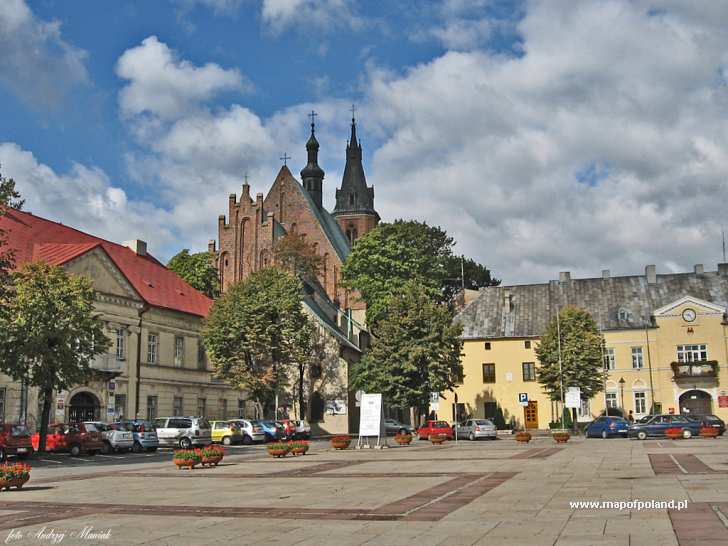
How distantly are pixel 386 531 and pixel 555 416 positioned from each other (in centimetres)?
5548

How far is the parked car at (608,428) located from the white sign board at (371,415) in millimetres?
16595

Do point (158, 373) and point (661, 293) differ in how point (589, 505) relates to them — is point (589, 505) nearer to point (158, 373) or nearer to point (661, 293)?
point (158, 373)

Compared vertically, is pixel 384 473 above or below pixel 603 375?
below

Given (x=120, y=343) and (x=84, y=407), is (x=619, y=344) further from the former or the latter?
(x=84, y=407)

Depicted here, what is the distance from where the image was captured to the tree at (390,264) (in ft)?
209

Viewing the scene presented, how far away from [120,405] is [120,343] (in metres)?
3.42

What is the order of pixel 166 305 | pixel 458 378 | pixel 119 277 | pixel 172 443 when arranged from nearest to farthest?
1. pixel 172 443
2. pixel 119 277
3. pixel 166 305
4. pixel 458 378

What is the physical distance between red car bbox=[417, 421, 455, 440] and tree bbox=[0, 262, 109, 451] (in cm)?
2018

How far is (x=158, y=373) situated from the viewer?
47281 mm

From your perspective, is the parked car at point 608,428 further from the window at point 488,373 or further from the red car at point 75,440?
the red car at point 75,440

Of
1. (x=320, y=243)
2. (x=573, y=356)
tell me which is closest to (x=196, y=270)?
(x=320, y=243)

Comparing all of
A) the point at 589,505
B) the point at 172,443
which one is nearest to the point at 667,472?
the point at 589,505

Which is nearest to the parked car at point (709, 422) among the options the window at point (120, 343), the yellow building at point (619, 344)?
the yellow building at point (619, 344)

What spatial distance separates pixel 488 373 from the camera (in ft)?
217
